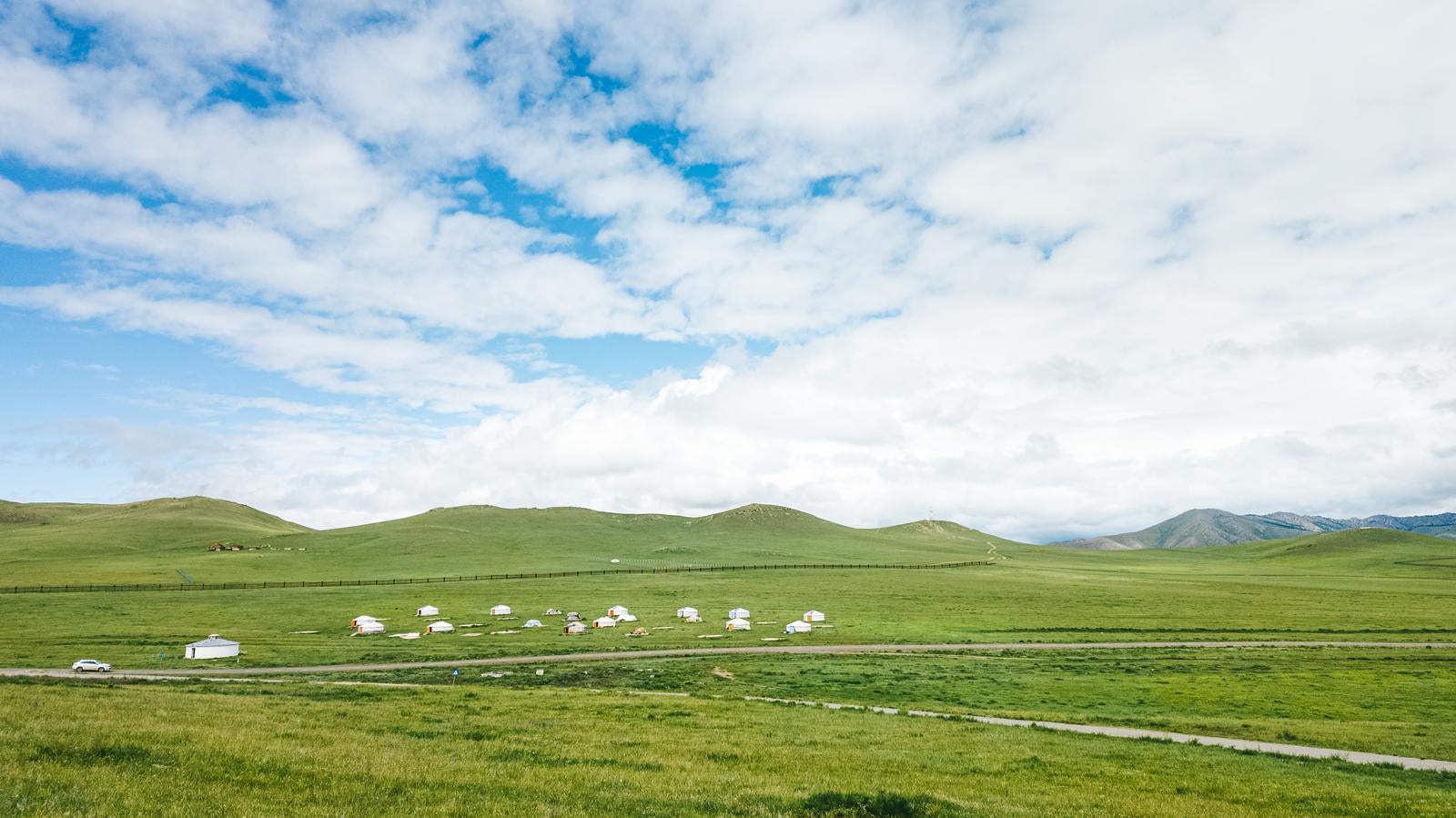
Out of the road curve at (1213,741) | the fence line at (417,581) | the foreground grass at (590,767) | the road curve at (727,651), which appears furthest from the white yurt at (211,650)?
the fence line at (417,581)

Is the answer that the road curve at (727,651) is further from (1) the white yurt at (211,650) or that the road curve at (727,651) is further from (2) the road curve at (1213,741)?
(2) the road curve at (1213,741)

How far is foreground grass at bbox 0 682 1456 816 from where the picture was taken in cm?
1380

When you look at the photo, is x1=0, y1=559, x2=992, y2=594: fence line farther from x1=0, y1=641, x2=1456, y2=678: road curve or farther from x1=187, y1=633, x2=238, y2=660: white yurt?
x1=0, y1=641, x2=1456, y2=678: road curve

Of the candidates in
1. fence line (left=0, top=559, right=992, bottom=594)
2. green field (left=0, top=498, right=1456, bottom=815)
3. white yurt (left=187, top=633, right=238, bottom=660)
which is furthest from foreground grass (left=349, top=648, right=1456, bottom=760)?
fence line (left=0, top=559, right=992, bottom=594)

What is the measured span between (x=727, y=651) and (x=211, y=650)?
4299 cm

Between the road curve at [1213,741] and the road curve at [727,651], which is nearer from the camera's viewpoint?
the road curve at [1213,741]

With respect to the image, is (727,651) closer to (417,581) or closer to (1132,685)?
(1132,685)

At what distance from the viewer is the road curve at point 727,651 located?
5259 centimetres

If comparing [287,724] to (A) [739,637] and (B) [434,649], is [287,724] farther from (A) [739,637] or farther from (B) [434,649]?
(A) [739,637]

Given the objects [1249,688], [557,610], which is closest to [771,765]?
[1249,688]

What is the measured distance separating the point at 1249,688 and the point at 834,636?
1421 inches

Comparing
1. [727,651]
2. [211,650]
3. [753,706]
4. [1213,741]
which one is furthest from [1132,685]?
[211,650]

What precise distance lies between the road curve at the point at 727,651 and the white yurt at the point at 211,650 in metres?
7.70

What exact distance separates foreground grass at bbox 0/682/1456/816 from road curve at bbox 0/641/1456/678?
23905 mm
